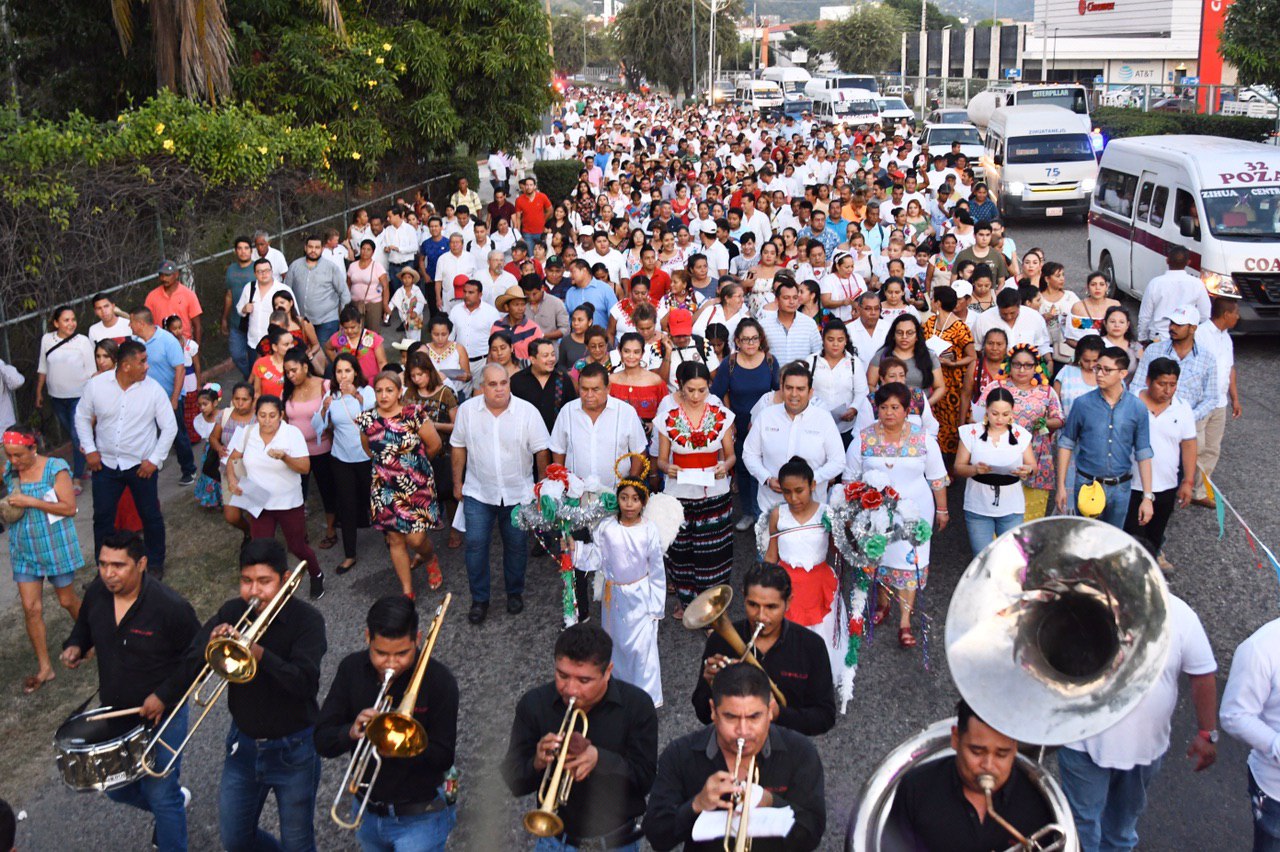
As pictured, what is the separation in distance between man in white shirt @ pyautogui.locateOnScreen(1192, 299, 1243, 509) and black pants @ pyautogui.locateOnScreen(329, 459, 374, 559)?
611 centimetres

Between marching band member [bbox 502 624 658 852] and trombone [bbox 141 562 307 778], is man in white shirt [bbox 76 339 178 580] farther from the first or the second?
marching band member [bbox 502 624 658 852]

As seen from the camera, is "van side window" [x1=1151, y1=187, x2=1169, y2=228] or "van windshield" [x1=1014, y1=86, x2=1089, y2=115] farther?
"van windshield" [x1=1014, y1=86, x2=1089, y2=115]

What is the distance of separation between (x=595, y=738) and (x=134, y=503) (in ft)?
18.4

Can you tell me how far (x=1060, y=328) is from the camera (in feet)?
32.1

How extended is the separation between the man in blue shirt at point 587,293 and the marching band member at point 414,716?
6.97 meters

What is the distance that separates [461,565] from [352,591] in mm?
829

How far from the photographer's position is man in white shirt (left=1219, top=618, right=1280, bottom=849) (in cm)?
424

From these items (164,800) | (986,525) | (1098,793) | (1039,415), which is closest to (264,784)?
(164,800)

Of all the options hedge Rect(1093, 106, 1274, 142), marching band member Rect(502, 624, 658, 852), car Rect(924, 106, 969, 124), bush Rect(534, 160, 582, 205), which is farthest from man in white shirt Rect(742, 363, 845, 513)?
car Rect(924, 106, 969, 124)

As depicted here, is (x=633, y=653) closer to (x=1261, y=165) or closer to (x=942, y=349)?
(x=942, y=349)

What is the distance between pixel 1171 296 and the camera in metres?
10.6

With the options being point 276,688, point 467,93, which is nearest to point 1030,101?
point 467,93

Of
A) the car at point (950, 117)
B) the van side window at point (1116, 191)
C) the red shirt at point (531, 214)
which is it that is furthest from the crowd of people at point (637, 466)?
the car at point (950, 117)

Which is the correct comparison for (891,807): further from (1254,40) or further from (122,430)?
(1254,40)
